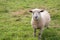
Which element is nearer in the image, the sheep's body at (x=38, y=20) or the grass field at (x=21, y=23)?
the sheep's body at (x=38, y=20)

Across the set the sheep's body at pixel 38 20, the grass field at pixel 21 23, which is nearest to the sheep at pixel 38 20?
the sheep's body at pixel 38 20

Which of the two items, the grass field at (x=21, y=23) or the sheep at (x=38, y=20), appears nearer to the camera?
the sheep at (x=38, y=20)

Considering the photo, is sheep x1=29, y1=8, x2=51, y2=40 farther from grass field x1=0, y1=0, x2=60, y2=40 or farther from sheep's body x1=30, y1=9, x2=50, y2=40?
grass field x1=0, y1=0, x2=60, y2=40

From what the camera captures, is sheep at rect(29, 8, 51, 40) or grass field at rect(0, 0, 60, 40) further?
grass field at rect(0, 0, 60, 40)

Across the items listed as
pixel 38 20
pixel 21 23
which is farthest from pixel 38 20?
pixel 21 23

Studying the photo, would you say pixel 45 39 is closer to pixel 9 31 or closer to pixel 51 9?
pixel 9 31

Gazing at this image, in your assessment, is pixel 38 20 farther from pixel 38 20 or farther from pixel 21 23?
pixel 21 23

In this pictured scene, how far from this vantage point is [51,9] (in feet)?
40.8

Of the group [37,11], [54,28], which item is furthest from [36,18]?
[54,28]

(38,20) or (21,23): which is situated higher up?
(38,20)

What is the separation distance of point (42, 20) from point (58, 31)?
3.88ft

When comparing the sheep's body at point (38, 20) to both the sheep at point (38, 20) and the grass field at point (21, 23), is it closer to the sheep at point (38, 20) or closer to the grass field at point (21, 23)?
the sheep at point (38, 20)

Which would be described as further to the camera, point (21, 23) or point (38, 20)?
point (21, 23)

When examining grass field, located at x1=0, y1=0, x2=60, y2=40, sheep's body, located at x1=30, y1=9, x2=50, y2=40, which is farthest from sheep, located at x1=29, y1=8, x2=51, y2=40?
Result: grass field, located at x1=0, y1=0, x2=60, y2=40
